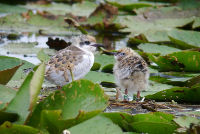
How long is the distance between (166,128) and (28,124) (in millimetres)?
1114

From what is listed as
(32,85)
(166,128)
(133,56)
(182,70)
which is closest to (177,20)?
(182,70)

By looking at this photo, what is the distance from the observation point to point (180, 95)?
5.28 m

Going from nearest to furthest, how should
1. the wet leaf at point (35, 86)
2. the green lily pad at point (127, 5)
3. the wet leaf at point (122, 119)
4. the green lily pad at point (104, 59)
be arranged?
1. the wet leaf at point (35, 86)
2. the wet leaf at point (122, 119)
3. the green lily pad at point (104, 59)
4. the green lily pad at point (127, 5)

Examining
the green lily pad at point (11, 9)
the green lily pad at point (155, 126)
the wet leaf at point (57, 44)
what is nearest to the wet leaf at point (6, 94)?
the green lily pad at point (155, 126)

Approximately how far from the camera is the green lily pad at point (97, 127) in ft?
11.7

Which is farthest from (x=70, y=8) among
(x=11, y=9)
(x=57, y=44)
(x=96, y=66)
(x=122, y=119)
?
(x=122, y=119)

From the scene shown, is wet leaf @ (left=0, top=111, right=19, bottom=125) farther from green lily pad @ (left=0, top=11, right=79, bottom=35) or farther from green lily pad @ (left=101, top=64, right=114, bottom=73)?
green lily pad @ (left=0, top=11, right=79, bottom=35)

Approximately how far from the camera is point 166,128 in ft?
12.4

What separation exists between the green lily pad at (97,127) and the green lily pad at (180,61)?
2878mm

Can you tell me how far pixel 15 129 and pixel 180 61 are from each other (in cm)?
366

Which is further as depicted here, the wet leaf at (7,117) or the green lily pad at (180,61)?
the green lily pad at (180,61)

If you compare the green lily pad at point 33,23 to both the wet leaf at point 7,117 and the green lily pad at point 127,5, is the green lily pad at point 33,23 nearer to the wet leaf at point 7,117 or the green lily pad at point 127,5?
the green lily pad at point 127,5

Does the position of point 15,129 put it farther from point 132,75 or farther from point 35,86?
point 132,75

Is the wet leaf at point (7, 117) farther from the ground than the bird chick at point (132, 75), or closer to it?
farther from the ground
